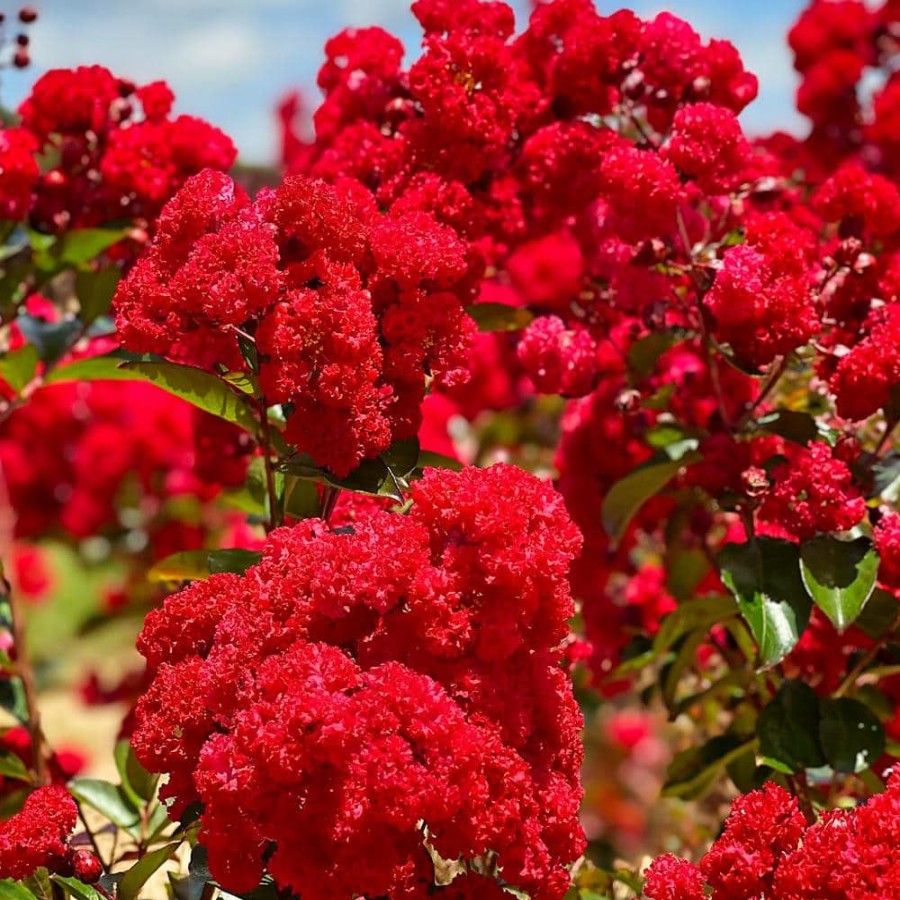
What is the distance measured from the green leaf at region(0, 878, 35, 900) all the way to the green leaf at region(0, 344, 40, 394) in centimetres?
85

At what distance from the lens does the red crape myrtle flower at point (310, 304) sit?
3.55 ft

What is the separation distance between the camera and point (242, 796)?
35.8 inches

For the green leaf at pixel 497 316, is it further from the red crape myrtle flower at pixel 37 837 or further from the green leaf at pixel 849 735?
the red crape myrtle flower at pixel 37 837

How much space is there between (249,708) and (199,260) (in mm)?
382

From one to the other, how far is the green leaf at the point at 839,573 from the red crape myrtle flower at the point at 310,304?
46cm

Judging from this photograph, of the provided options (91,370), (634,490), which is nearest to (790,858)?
(634,490)

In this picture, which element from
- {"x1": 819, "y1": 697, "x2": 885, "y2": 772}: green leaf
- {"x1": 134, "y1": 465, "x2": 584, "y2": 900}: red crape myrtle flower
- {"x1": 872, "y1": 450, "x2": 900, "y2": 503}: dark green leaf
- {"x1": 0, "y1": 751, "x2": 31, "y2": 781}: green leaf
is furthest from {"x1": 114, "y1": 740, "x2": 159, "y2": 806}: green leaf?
{"x1": 872, "y1": 450, "x2": 900, "y2": 503}: dark green leaf

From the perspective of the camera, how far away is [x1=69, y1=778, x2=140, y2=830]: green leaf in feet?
5.05

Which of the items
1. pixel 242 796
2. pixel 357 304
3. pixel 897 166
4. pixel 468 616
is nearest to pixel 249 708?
pixel 242 796

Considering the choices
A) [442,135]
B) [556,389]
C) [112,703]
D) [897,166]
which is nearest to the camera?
[442,135]

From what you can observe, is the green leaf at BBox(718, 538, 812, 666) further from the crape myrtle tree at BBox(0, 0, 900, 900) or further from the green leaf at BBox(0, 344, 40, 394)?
the green leaf at BBox(0, 344, 40, 394)

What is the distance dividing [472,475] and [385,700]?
195 millimetres

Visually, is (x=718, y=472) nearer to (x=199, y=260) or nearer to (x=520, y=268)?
(x=199, y=260)

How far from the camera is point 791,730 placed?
4.81 feet
